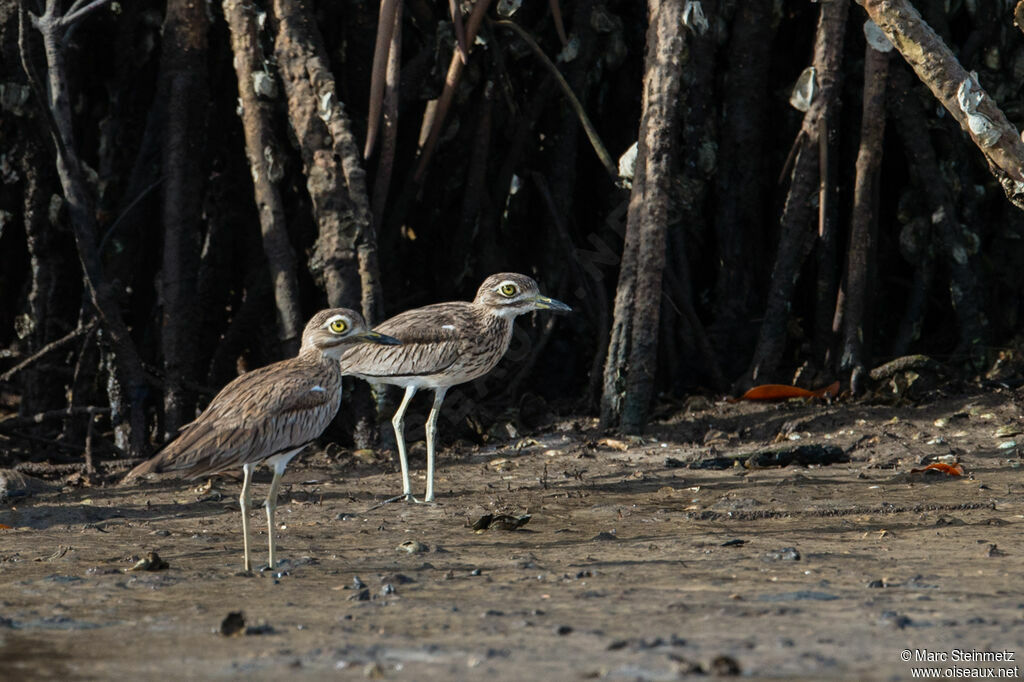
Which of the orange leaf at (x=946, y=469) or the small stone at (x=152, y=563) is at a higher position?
the small stone at (x=152, y=563)

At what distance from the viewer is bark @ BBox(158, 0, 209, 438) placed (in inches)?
271

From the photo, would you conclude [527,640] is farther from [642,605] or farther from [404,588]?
[404,588]

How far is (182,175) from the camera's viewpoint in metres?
6.89

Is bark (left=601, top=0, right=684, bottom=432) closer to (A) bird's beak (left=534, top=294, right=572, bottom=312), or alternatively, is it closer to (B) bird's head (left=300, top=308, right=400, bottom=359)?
(A) bird's beak (left=534, top=294, right=572, bottom=312)

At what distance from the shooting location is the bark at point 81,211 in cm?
651

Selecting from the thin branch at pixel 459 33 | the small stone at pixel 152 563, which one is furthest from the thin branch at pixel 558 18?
the small stone at pixel 152 563

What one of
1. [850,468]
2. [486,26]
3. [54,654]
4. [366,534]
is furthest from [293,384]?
[486,26]

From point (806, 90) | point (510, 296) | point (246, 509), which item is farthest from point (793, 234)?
point (246, 509)

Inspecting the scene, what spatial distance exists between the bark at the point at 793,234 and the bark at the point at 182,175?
3.06 metres

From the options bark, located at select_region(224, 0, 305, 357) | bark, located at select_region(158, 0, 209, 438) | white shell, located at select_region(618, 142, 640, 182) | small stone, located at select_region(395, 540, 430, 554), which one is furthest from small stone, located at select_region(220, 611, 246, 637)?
white shell, located at select_region(618, 142, 640, 182)

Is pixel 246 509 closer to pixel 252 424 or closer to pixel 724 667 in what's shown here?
pixel 252 424

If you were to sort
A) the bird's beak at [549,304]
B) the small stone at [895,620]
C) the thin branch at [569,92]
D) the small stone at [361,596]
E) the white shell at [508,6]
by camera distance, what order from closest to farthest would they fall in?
the small stone at [895,620], the small stone at [361,596], the bird's beak at [549,304], the white shell at [508,6], the thin branch at [569,92]

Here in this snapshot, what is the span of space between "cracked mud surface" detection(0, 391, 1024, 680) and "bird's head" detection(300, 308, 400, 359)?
0.71m

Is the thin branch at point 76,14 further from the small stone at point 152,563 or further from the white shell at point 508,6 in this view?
the small stone at point 152,563
